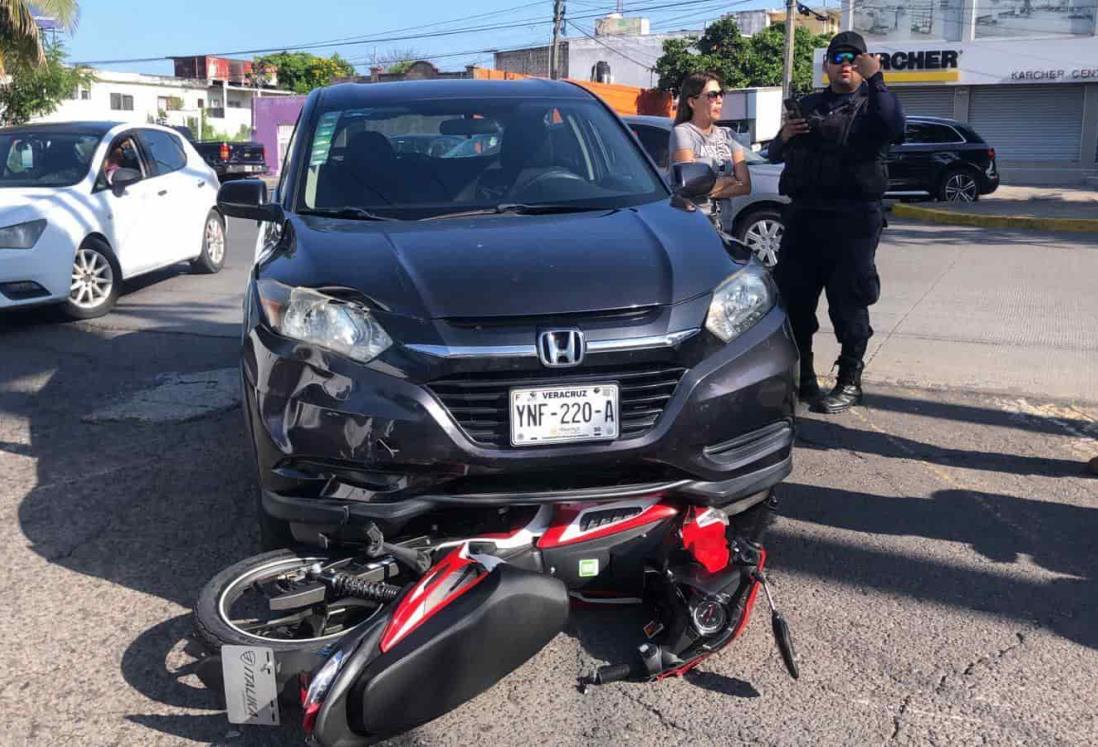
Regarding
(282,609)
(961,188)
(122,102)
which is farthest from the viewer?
(122,102)

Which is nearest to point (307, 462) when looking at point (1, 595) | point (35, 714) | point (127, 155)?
point (35, 714)

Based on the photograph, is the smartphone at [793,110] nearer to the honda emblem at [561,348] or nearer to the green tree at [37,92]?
the honda emblem at [561,348]

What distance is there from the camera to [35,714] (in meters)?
3.15

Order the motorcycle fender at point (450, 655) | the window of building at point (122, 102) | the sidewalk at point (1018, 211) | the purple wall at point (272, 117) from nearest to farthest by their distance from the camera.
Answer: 1. the motorcycle fender at point (450, 655)
2. the sidewalk at point (1018, 211)
3. the purple wall at point (272, 117)
4. the window of building at point (122, 102)

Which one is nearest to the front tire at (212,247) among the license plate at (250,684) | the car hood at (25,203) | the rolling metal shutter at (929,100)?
the car hood at (25,203)

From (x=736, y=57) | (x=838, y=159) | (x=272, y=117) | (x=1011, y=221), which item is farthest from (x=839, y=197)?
(x=736, y=57)

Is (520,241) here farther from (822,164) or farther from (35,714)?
(822,164)

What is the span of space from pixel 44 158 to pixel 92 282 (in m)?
1.30

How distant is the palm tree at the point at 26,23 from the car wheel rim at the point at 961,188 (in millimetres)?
15373

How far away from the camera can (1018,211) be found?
1836cm

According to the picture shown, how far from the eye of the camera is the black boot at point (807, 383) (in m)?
6.09

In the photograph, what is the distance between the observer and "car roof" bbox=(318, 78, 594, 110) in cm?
502

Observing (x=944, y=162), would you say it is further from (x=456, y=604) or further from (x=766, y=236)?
(x=456, y=604)

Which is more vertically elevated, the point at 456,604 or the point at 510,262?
the point at 510,262
